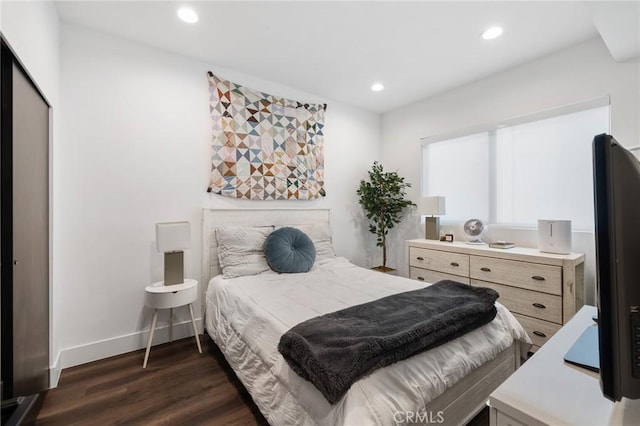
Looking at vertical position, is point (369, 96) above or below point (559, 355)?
above

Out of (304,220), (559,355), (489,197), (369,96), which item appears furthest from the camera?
(369,96)

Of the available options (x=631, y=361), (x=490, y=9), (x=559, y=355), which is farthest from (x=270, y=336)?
(x=490, y=9)

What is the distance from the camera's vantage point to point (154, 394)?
184 centimetres

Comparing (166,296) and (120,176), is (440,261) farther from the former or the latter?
(120,176)

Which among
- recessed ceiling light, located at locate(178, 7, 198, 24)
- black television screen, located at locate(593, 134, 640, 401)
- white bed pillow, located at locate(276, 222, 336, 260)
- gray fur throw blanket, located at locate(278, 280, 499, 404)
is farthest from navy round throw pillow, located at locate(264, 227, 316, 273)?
black television screen, located at locate(593, 134, 640, 401)

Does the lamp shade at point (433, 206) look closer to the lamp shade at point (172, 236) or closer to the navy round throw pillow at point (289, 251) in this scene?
the navy round throw pillow at point (289, 251)

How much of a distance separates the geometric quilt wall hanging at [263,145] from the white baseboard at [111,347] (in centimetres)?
136

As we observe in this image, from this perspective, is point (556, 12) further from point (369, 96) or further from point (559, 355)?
point (559, 355)

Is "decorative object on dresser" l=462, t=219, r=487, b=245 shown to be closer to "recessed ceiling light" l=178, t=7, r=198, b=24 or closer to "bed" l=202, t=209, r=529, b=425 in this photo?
"bed" l=202, t=209, r=529, b=425

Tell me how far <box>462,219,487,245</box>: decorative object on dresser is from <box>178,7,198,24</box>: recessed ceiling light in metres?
3.21

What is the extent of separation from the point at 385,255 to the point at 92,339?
10.7ft

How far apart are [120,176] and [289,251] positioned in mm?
1588

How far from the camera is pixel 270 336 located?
152 cm

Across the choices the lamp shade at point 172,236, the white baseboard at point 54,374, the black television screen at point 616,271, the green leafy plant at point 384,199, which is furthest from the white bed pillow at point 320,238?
the black television screen at point 616,271
